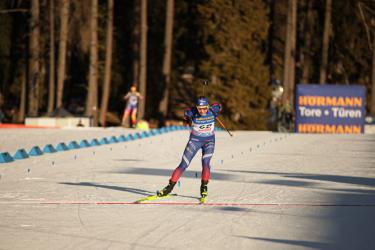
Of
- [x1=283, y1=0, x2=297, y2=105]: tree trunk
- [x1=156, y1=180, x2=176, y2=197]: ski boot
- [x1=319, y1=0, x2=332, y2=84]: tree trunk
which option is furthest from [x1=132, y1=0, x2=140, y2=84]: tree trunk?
[x1=156, y1=180, x2=176, y2=197]: ski boot

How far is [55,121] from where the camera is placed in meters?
42.2

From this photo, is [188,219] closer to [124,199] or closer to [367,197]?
[124,199]

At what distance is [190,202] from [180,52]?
5041 cm

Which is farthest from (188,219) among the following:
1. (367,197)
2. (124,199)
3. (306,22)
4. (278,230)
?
(306,22)

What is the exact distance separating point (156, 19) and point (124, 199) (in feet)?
161

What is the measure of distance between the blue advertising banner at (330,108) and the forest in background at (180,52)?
14.6 metres

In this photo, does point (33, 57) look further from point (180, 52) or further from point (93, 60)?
point (180, 52)

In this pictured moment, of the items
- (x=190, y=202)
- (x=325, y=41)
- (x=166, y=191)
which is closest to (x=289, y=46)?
(x=325, y=41)

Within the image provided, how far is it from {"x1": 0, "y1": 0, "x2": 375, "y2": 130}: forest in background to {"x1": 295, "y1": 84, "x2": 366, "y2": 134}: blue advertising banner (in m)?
14.6

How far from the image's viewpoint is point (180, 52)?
64.8 m

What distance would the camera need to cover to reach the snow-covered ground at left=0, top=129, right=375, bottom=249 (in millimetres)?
11094

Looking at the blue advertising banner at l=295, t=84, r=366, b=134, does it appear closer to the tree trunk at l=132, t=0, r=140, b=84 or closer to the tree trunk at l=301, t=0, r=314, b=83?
the tree trunk at l=132, t=0, r=140, b=84

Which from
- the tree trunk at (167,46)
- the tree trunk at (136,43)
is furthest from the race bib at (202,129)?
the tree trunk at (136,43)

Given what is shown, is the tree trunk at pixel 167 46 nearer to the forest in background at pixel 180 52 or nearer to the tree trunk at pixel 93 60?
the forest in background at pixel 180 52
